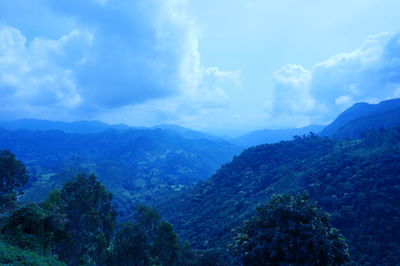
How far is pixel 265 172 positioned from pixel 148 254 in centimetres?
6189

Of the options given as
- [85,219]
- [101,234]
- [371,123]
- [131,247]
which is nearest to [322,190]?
[131,247]

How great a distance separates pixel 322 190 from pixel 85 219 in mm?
45541

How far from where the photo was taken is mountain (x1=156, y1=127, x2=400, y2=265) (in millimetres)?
36438

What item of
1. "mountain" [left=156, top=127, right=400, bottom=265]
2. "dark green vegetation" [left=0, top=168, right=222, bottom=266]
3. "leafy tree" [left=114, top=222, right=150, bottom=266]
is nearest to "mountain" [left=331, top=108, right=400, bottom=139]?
"mountain" [left=156, top=127, right=400, bottom=265]

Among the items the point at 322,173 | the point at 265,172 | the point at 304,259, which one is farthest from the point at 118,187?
the point at 304,259

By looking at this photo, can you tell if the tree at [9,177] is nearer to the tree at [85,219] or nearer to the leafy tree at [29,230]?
the tree at [85,219]

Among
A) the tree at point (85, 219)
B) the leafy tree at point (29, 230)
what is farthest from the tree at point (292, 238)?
the tree at point (85, 219)

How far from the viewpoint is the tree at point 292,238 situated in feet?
35.4

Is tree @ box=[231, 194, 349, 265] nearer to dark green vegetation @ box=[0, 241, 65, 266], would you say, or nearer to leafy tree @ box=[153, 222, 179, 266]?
dark green vegetation @ box=[0, 241, 65, 266]

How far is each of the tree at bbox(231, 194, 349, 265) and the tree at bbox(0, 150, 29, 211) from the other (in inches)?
1082

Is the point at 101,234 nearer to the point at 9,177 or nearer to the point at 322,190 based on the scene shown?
the point at 9,177

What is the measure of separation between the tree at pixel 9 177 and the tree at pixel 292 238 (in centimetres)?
2749

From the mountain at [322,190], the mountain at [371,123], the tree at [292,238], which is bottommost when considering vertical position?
the mountain at [322,190]

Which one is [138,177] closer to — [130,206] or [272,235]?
[130,206]
